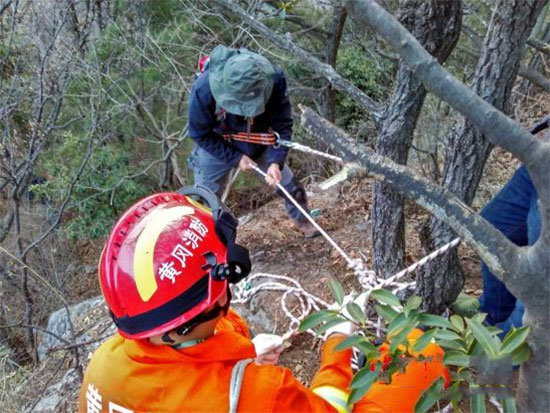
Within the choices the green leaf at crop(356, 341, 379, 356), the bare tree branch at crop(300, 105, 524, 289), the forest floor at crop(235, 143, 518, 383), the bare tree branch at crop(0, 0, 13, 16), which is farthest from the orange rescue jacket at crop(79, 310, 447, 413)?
the bare tree branch at crop(0, 0, 13, 16)

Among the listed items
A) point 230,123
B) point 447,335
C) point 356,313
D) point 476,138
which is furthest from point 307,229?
point 447,335

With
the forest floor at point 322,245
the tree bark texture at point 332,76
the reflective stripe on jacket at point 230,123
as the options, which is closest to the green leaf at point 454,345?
the tree bark texture at point 332,76

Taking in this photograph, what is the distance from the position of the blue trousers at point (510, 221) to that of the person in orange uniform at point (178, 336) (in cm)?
70

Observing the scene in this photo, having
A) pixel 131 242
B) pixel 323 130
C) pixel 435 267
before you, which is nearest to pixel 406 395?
pixel 435 267

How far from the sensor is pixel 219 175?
3740mm

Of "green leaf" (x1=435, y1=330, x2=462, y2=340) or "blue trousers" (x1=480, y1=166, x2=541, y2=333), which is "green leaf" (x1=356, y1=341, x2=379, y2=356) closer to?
"green leaf" (x1=435, y1=330, x2=462, y2=340)

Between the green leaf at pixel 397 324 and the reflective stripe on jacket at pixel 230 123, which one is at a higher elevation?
the green leaf at pixel 397 324

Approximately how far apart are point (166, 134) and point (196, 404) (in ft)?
20.2

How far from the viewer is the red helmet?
55.7 inches

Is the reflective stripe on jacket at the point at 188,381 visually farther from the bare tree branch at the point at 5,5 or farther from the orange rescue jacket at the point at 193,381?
the bare tree branch at the point at 5,5

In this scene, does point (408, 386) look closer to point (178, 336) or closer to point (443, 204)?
point (178, 336)

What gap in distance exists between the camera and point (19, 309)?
6184mm

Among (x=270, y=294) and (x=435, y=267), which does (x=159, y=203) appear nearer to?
(x=435, y=267)

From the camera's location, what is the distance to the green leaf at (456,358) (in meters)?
0.99
